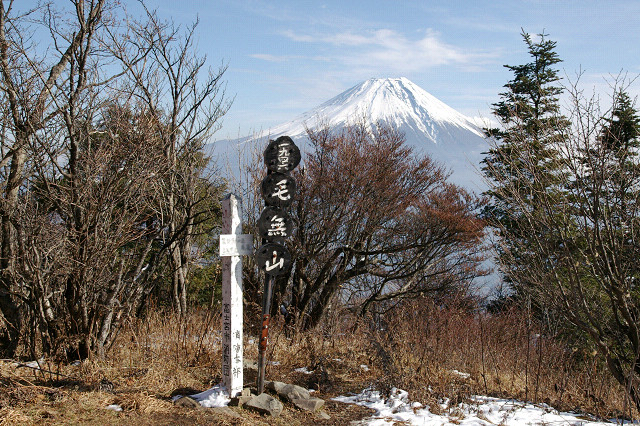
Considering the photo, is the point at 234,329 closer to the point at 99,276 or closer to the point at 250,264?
the point at 99,276

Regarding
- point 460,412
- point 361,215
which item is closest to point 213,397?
point 460,412

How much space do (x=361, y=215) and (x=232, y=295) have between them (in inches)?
293

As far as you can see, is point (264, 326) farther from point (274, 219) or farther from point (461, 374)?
point (461, 374)

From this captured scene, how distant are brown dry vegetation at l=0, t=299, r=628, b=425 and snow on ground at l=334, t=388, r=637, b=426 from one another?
161 millimetres

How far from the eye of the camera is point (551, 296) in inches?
227

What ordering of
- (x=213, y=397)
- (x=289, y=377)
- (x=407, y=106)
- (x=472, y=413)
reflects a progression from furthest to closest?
(x=407, y=106)
(x=289, y=377)
(x=472, y=413)
(x=213, y=397)

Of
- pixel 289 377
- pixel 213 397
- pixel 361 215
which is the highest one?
pixel 361 215

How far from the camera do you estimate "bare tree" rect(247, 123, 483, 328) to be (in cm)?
1234

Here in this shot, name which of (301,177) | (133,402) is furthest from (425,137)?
(133,402)

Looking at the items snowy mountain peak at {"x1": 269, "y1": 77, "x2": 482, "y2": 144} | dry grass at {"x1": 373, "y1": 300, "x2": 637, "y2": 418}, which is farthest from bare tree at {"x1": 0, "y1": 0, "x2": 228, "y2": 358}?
snowy mountain peak at {"x1": 269, "y1": 77, "x2": 482, "y2": 144}

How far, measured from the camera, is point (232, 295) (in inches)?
215

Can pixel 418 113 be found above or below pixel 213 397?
above

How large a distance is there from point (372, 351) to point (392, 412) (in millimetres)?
1846

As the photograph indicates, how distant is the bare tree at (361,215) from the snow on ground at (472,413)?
474 centimetres
